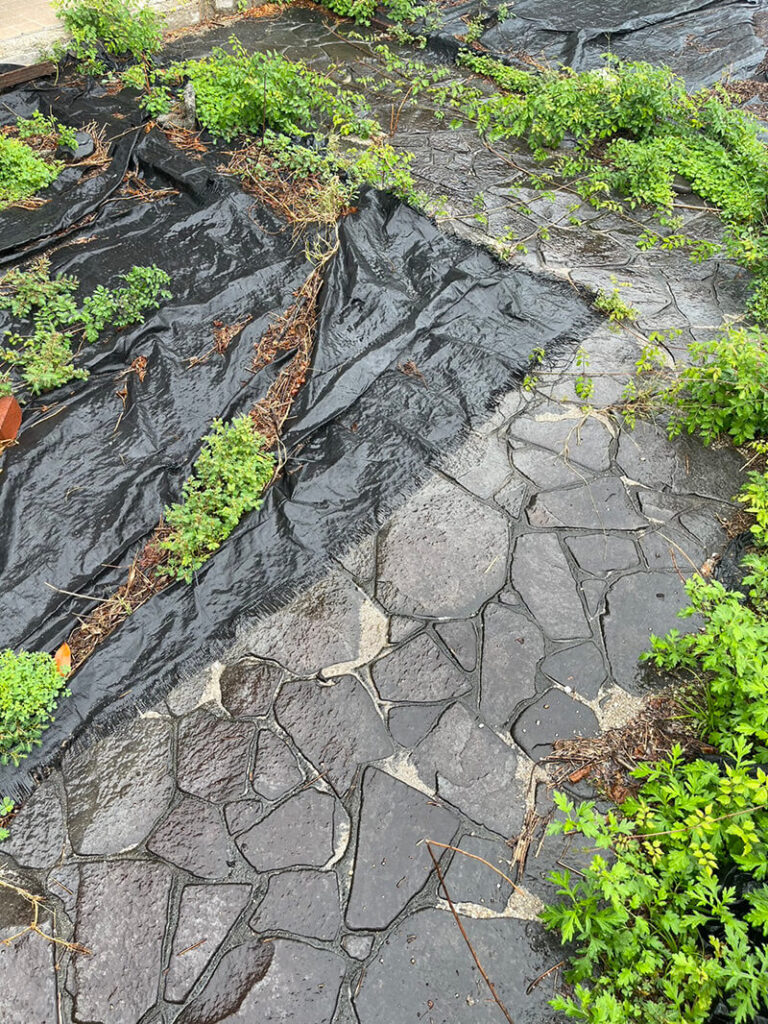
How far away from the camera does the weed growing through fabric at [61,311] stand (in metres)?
4.61

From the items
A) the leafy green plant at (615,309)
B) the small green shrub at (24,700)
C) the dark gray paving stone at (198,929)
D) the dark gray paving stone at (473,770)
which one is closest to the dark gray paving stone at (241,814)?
the dark gray paving stone at (198,929)

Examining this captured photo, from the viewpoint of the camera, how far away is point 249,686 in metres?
3.48

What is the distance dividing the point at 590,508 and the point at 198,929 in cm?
301

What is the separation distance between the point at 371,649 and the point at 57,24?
27.3 feet

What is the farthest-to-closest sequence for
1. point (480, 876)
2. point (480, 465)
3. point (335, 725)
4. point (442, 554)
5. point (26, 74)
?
point (26, 74) → point (480, 465) → point (442, 554) → point (335, 725) → point (480, 876)

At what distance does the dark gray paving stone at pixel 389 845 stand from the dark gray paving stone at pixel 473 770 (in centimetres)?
11

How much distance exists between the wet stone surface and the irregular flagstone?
1 centimetres

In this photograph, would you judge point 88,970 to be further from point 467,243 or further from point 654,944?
point 467,243

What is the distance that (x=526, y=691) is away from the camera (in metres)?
3.47

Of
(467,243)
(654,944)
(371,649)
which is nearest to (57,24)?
(467,243)

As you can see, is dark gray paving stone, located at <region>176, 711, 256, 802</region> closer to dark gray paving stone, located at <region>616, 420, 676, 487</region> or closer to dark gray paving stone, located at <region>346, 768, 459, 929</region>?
dark gray paving stone, located at <region>346, 768, 459, 929</region>

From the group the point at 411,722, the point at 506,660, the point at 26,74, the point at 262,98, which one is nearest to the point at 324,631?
the point at 411,722

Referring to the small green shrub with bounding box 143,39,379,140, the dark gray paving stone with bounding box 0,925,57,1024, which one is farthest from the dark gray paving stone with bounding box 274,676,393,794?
the small green shrub with bounding box 143,39,379,140

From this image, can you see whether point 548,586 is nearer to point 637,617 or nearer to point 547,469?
point 637,617
